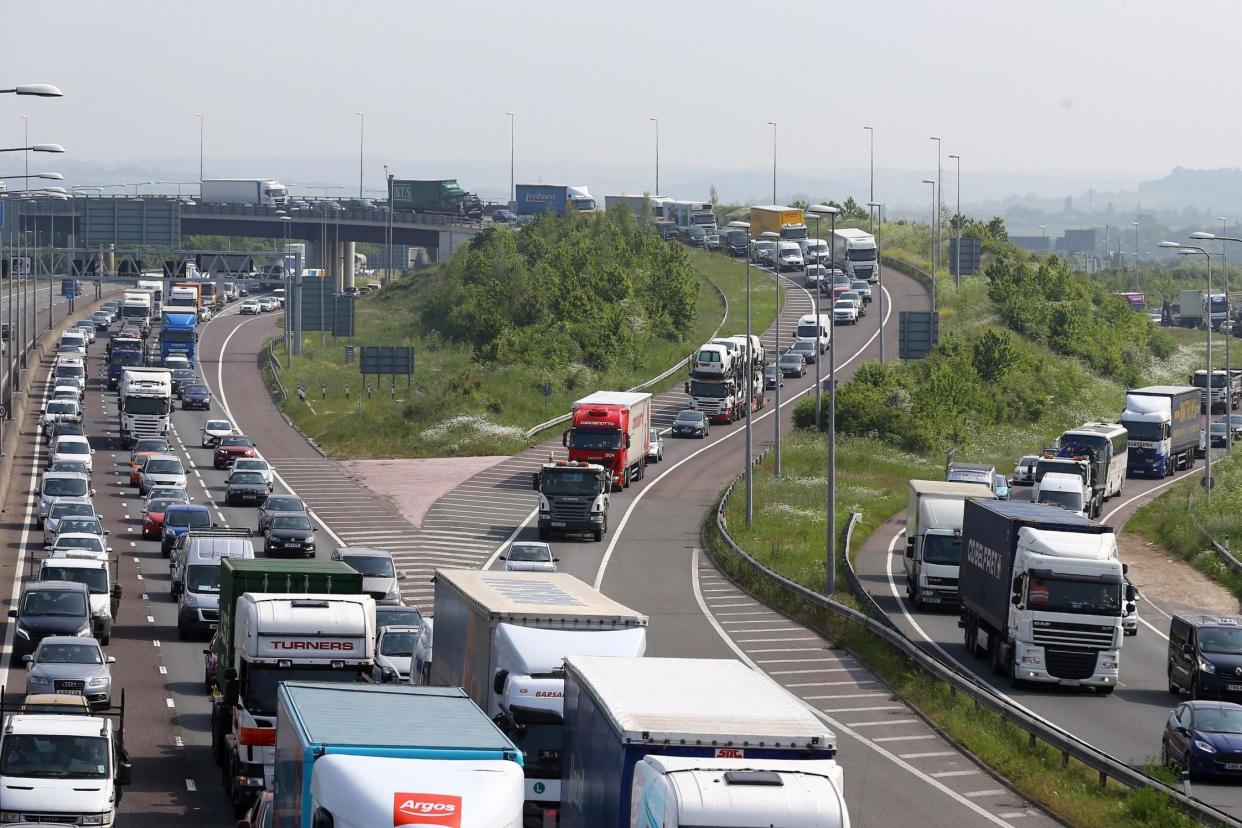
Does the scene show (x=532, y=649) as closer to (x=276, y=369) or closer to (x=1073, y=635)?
(x=1073, y=635)

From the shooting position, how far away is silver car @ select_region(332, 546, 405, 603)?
154 ft

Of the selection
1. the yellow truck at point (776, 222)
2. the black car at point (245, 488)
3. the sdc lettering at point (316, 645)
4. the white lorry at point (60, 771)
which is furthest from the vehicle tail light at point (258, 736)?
the yellow truck at point (776, 222)

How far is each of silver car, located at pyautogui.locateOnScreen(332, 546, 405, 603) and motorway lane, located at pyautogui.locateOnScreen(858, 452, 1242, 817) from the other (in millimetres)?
12777

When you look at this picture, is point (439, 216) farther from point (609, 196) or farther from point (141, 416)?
point (141, 416)

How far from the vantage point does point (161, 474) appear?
65500 millimetres

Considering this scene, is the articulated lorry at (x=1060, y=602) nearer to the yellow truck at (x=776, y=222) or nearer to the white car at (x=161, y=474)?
the white car at (x=161, y=474)

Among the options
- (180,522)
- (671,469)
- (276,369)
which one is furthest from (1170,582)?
(276,369)

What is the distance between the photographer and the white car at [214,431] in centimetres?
8206

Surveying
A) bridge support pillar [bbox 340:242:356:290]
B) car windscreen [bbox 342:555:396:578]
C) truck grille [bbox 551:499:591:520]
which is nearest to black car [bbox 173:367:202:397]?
truck grille [bbox 551:499:591:520]

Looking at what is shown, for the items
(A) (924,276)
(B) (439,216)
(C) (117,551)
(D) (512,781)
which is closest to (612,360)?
(A) (924,276)

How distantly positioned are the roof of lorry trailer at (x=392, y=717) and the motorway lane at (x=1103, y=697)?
49.0 feet

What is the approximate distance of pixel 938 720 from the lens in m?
35.0

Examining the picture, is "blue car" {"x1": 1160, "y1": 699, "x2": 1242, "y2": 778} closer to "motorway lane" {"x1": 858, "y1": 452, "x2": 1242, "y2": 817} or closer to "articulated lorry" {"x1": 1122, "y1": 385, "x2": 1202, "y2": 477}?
"motorway lane" {"x1": 858, "y1": 452, "x2": 1242, "y2": 817}

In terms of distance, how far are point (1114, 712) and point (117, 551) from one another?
3029 centimetres
